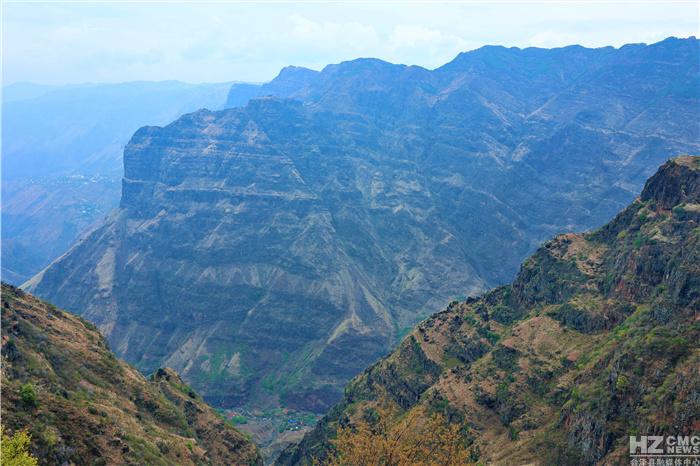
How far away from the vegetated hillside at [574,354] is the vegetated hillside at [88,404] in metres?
31.1

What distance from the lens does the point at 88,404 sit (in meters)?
61.5

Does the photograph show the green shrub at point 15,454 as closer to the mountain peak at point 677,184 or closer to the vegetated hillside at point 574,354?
the vegetated hillside at point 574,354

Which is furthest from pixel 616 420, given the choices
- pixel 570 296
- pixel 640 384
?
pixel 570 296

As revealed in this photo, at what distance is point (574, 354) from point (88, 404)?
67.3 m

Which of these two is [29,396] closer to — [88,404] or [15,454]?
[15,454]

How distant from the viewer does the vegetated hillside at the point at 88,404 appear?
151 ft

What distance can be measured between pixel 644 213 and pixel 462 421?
50615 mm

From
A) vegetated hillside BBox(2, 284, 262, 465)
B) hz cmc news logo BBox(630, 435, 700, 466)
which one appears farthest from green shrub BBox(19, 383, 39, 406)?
hz cmc news logo BBox(630, 435, 700, 466)

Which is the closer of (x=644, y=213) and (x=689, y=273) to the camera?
(x=689, y=273)

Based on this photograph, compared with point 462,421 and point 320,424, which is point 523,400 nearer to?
point 462,421

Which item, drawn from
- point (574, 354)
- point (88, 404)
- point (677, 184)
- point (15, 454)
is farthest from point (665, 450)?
point (88, 404)

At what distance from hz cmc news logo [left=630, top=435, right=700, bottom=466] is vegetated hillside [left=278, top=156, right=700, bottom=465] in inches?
35.2

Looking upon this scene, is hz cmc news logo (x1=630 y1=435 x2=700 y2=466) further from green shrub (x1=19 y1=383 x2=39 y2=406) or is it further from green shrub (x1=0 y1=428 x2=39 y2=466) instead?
green shrub (x1=19 y1=383 x2=39 y2=406)

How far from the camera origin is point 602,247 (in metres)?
101
